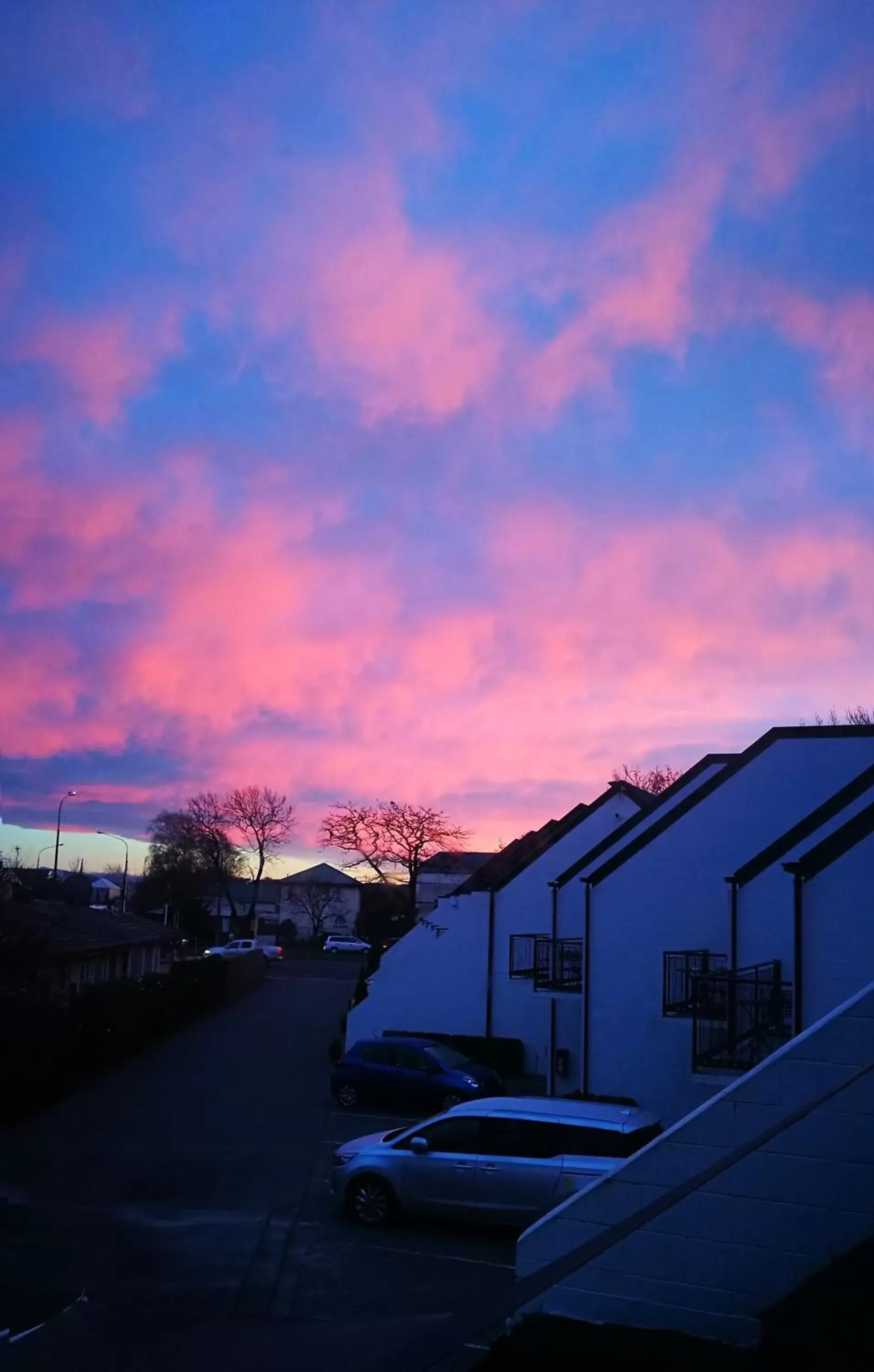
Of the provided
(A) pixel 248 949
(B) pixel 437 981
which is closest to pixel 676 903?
(B) pixel 437 981

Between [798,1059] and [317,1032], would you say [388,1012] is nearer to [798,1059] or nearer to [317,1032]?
[317,1032]

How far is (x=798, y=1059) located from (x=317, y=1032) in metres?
27.5

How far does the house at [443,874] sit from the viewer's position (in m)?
62.4

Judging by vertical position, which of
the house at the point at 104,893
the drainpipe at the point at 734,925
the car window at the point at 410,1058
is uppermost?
the drainpipe at the point at 734,925

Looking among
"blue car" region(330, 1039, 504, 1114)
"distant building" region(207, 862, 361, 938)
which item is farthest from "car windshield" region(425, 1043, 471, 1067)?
"distant building" region(207, 862, 361, 938)

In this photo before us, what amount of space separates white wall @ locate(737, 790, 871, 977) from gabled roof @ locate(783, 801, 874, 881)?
833 mm

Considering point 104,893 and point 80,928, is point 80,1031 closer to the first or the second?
point 80,928

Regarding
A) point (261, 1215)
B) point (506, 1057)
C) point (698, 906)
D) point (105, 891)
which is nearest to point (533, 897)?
point (506, 1057)

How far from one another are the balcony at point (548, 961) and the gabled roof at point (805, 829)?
Result: 14.4 ft

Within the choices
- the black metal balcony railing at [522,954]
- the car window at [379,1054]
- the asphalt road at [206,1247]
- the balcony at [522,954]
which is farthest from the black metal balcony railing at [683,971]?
the black metal balcony railing at [522,954]

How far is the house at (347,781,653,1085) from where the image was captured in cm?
2591

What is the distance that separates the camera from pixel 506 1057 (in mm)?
24969

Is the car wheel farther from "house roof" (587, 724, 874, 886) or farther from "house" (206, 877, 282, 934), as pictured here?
"house" (206, 877, 282, 934)

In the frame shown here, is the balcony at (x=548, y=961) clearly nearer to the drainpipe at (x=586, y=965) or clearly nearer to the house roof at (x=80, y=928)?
the drainpipe at (x=586, y=965)
